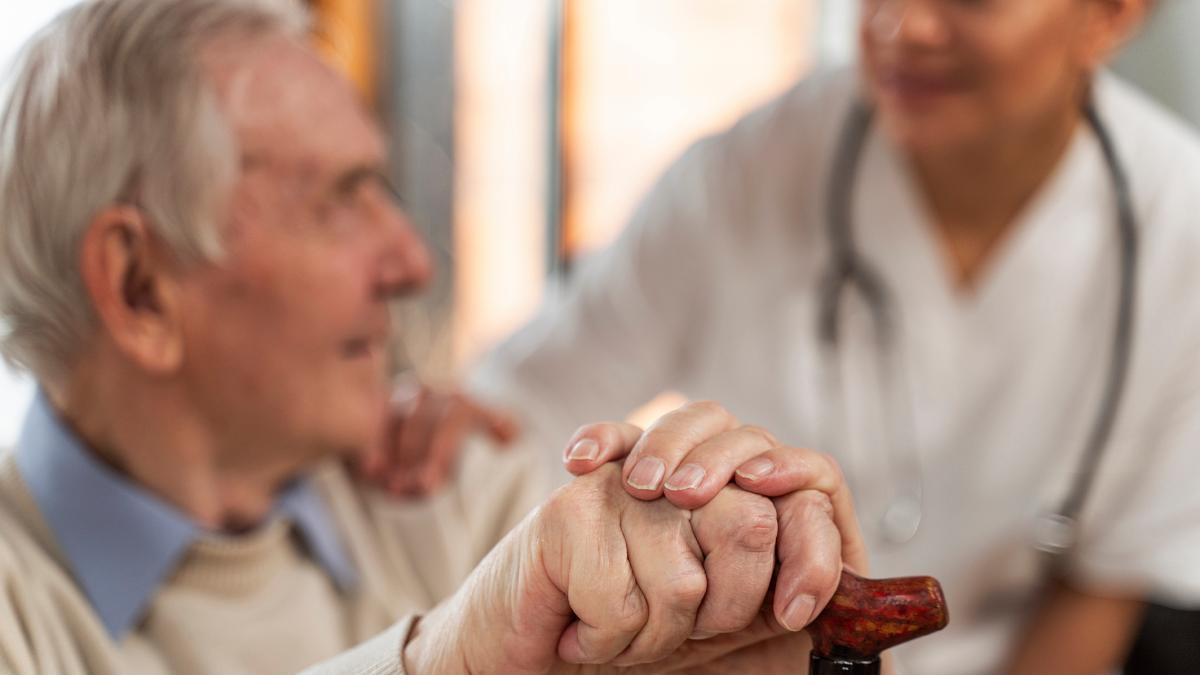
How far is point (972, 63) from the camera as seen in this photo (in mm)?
1311

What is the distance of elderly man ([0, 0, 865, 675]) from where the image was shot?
1002 millimetres

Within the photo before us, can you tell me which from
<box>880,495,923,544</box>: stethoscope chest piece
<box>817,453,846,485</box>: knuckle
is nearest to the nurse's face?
<box>880,495,923,544</box>: stethoscope chest piece

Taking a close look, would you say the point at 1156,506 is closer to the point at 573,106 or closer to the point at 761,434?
the point at 761,434

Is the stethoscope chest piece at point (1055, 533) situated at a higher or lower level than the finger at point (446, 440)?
lower

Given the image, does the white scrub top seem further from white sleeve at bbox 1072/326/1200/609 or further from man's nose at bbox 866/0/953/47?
man's nose at bbox 866/0/953/47

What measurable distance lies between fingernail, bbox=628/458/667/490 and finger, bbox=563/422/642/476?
0.03 meters

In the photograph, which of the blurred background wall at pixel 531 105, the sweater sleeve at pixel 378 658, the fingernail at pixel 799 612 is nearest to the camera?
the fingernail at pixel 799 612

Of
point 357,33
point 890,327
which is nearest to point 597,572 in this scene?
point 890,327

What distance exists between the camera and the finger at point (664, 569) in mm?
666

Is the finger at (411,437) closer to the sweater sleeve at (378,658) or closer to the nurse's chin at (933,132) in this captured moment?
the sweater sleeve at (378,658)

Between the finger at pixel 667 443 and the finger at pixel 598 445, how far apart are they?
0.02 m

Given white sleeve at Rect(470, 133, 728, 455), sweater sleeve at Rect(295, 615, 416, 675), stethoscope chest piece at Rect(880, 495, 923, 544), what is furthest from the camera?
white sleeve at Rect(470, 133, 728, 455)

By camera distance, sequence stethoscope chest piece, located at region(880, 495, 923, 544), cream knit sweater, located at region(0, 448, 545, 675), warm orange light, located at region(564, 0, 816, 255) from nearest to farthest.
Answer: cream knit sweater, located at region(0, 448, 545, 675)
stethoscope chest piece, located at region(880, 495, 923, 544)
warm orange light, located at region(564, 0, 816, 255)

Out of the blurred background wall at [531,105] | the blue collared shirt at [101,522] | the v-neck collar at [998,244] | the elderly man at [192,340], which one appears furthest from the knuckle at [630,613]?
the blurred background wall at [531,105]
